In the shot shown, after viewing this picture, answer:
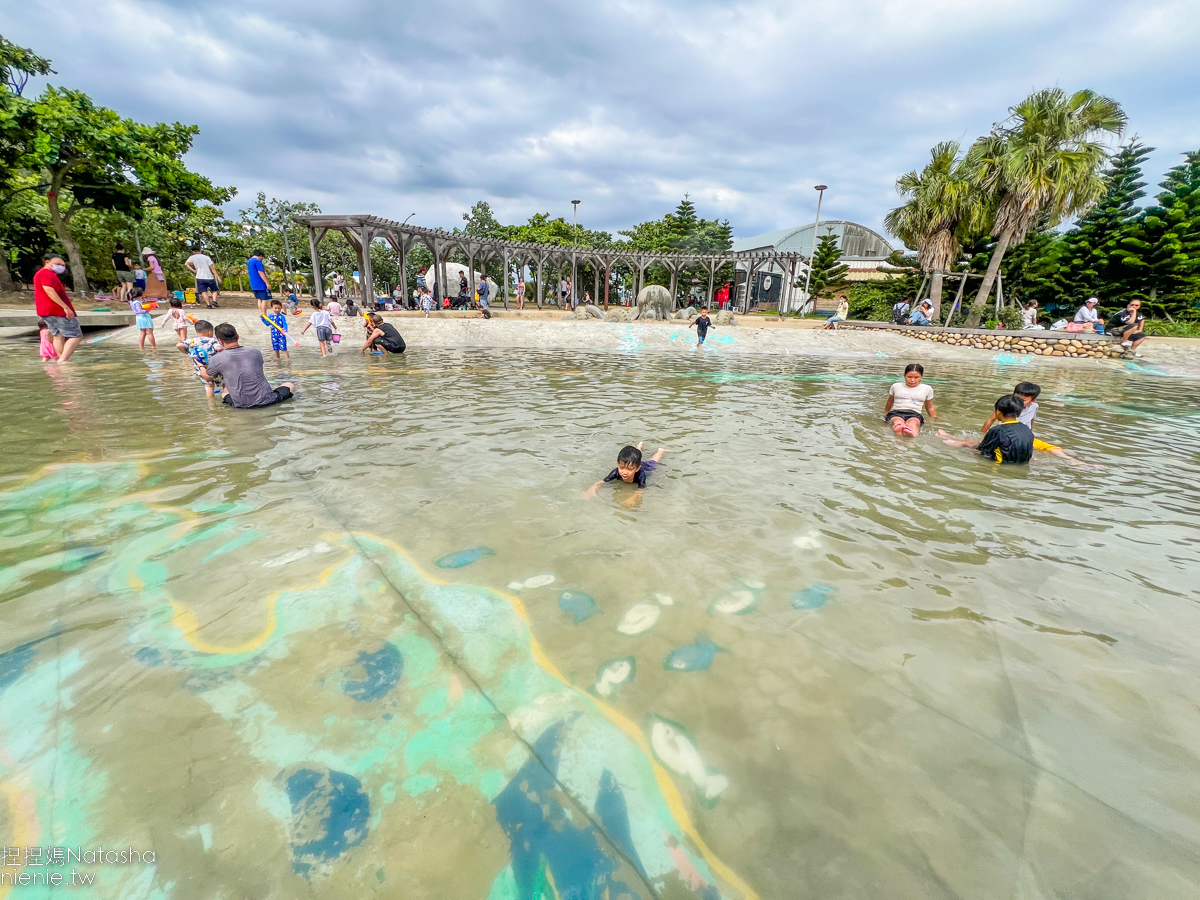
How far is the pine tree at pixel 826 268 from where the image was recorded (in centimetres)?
3347

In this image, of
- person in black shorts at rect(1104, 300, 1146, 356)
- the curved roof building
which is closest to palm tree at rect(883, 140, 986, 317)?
person in black shorts at rect(1104, 300, 1146, 356)

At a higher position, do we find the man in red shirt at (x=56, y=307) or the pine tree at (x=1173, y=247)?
the pine tree at (x=1173, y=247)

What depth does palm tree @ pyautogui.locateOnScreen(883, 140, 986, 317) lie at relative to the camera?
2030cm

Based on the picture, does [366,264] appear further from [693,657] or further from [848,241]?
[848,241]

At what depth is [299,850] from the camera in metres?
1.73

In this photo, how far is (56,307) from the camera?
31.2 ft

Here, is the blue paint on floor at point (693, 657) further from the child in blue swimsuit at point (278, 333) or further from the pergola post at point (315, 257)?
the pergola post at point (315, 257)

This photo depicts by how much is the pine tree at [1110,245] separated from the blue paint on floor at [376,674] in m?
31.4

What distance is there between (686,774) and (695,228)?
149ft

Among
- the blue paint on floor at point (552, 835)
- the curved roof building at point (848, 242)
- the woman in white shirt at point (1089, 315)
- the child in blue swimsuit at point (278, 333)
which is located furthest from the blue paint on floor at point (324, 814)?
the curved roof building at point (848, 242)

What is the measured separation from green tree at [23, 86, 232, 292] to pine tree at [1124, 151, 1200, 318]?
3788 cm

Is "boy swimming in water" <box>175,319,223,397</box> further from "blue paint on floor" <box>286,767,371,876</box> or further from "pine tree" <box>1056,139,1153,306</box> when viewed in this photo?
"pine tree" <box>1056,139,1153,306</box>

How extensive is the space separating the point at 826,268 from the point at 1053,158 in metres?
15.6

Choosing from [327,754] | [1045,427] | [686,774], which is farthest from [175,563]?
[1045,427]
